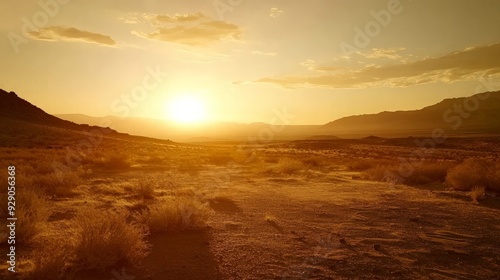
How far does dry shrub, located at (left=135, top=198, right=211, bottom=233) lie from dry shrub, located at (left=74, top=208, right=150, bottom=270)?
153cm

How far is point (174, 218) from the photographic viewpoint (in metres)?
8.37

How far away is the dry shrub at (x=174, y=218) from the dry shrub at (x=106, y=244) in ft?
5.03

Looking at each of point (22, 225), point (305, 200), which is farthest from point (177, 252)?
point (305, 200)

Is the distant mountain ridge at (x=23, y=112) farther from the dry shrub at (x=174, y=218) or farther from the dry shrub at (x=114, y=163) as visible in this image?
the dry shrub at (x=174, y=218)

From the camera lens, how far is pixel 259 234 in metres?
8.28

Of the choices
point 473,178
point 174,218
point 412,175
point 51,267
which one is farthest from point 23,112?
point 473,178

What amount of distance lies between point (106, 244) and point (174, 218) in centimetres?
251

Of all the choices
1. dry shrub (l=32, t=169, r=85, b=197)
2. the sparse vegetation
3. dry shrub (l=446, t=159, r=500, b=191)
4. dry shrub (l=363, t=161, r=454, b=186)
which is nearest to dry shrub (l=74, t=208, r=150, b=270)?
dry shrub (l=32, t=169, r=85, b=197)

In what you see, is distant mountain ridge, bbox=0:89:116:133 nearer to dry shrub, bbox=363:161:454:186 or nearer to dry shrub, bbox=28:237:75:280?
dry shrub, bbox=363:161:454:186

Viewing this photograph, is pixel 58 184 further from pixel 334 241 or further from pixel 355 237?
pixel 355 237

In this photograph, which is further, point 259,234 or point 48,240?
point 259,234

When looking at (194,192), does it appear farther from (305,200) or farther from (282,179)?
(282,179)

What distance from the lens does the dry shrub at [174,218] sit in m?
8.21

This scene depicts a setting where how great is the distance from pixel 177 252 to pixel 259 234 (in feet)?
7.15
